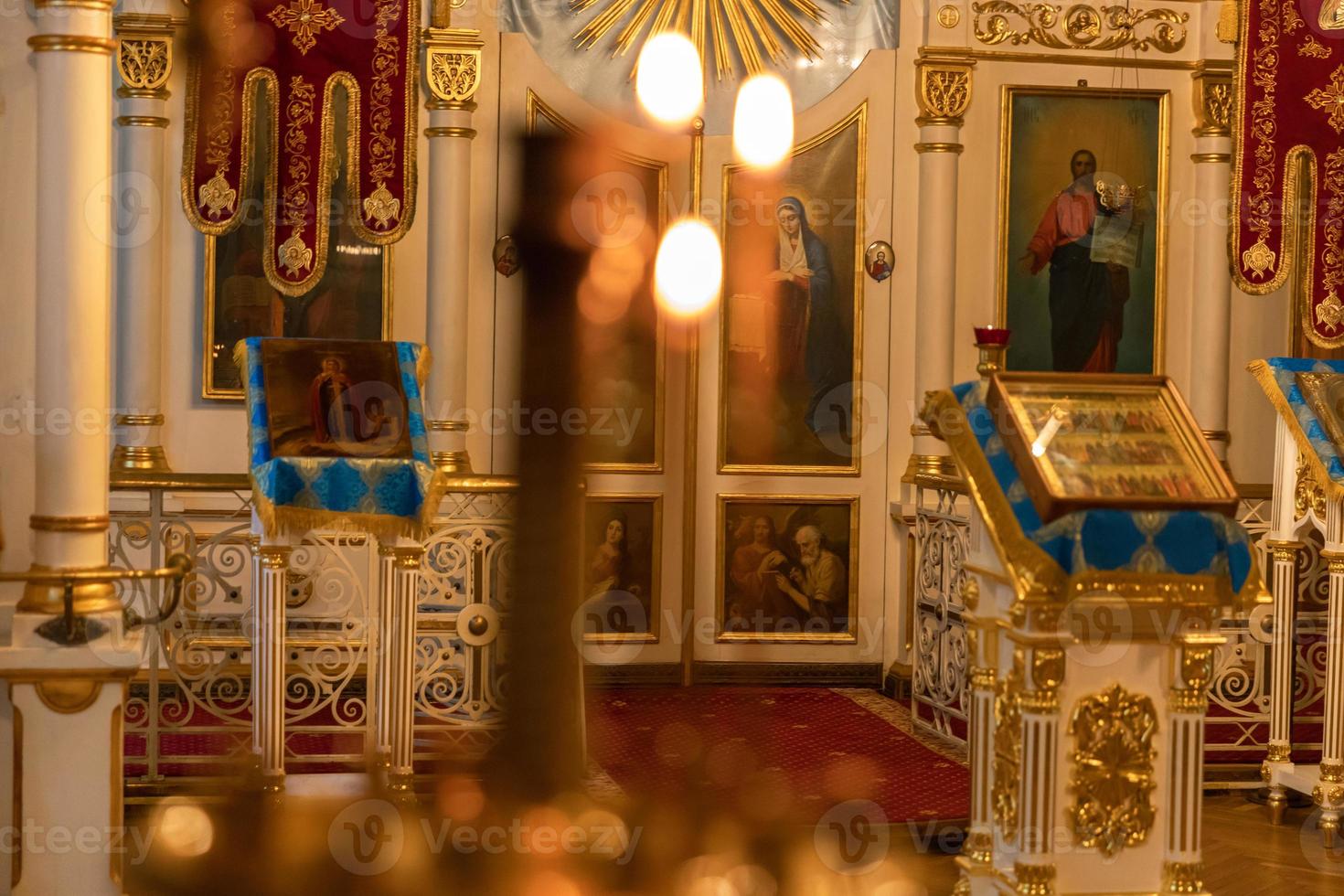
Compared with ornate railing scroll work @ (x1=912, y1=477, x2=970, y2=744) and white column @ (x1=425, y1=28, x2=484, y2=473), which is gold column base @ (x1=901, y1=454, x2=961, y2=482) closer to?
ornate railing scroll work @ (x1=912, y1=477, x2=970, y2=744)

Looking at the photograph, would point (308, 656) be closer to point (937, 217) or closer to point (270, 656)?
point (270, 656)

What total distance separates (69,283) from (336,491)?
120cm

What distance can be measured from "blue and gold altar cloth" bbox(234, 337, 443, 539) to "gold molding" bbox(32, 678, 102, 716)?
1028 millimetres

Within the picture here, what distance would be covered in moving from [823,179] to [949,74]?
0.83m

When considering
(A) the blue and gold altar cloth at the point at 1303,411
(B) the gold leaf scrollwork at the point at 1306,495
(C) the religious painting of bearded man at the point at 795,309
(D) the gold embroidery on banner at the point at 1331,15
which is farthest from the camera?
(C) the religious painting of bearded man at the point at 795,309

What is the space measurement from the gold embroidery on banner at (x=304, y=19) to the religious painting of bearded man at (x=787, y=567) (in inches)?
120

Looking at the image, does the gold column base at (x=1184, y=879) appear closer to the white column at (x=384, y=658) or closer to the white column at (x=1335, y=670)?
the white column at (x=1335, y=670)

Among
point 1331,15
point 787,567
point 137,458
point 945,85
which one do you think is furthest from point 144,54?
point 1331,15

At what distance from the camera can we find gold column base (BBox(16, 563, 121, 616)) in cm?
421

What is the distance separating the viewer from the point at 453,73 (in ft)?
25.7

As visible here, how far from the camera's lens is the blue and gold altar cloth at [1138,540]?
376 cm

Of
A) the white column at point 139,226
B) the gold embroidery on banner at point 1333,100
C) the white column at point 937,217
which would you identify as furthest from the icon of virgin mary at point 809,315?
the white column at point 139,226

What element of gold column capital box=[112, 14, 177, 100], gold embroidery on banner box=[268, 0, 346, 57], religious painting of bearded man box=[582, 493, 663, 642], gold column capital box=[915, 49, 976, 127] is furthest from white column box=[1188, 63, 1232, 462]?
gold column capital box=[112, 14, 177, 100]

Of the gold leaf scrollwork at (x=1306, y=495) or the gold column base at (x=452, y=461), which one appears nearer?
the gold leaf scrollwork at (x=1306, y=495)
